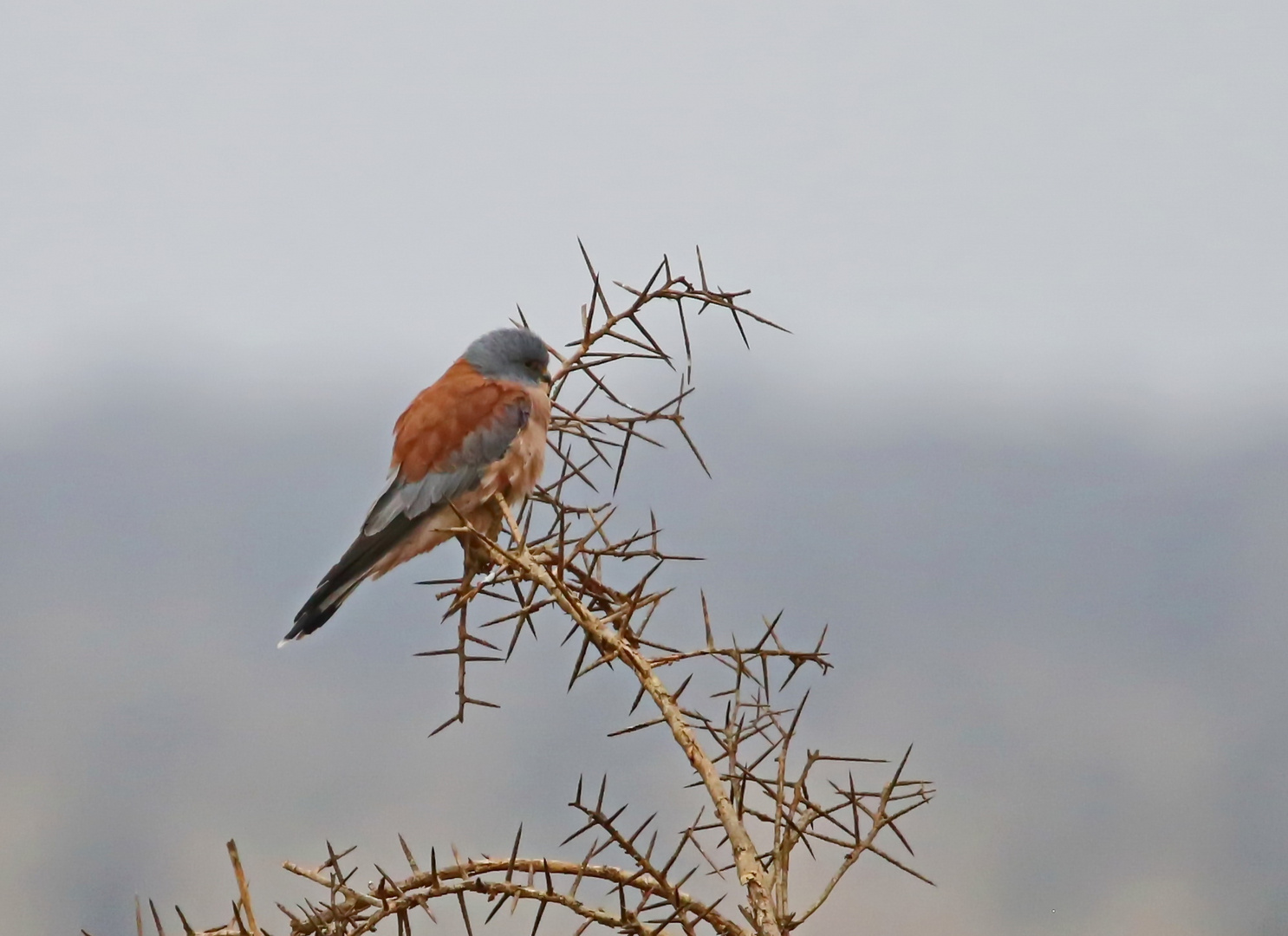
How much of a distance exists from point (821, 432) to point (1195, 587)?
41.5 metres

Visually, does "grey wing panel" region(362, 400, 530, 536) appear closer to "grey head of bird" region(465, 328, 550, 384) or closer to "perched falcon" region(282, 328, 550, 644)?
"perched falcon" region(282, 328, 550, 644)

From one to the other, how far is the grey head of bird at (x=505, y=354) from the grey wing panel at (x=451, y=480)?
0.43 meters

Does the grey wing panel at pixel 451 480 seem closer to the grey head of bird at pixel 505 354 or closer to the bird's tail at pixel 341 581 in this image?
the bird's tail at pixel 341 581

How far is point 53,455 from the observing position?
11950 centimetres

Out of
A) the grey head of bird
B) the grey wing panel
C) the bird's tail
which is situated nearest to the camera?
the bird's tail

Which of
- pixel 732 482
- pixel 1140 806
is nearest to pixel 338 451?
pixel 732 482

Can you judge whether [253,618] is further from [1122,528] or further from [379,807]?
[1122,528]

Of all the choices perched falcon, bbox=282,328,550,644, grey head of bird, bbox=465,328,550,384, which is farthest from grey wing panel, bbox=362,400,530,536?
grey head of bird, bbox=465,328,550,384

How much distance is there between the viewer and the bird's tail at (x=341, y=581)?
16.0 ft

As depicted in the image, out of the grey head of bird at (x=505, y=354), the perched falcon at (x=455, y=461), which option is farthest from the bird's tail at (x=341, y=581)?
the grey head of bird at (x=505, y=354)

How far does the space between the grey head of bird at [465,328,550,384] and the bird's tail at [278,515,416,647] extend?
0.98m

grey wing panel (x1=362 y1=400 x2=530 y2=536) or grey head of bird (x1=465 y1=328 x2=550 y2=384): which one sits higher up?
grey head of bird (x1=465 y1=328 x2=550 y2=384)

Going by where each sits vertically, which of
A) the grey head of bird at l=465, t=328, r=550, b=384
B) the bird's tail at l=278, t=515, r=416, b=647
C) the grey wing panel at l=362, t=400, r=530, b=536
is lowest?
the bird's tail at l=278, t=515, r=416, b=647

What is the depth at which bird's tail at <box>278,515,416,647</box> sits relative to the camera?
4871 mm
